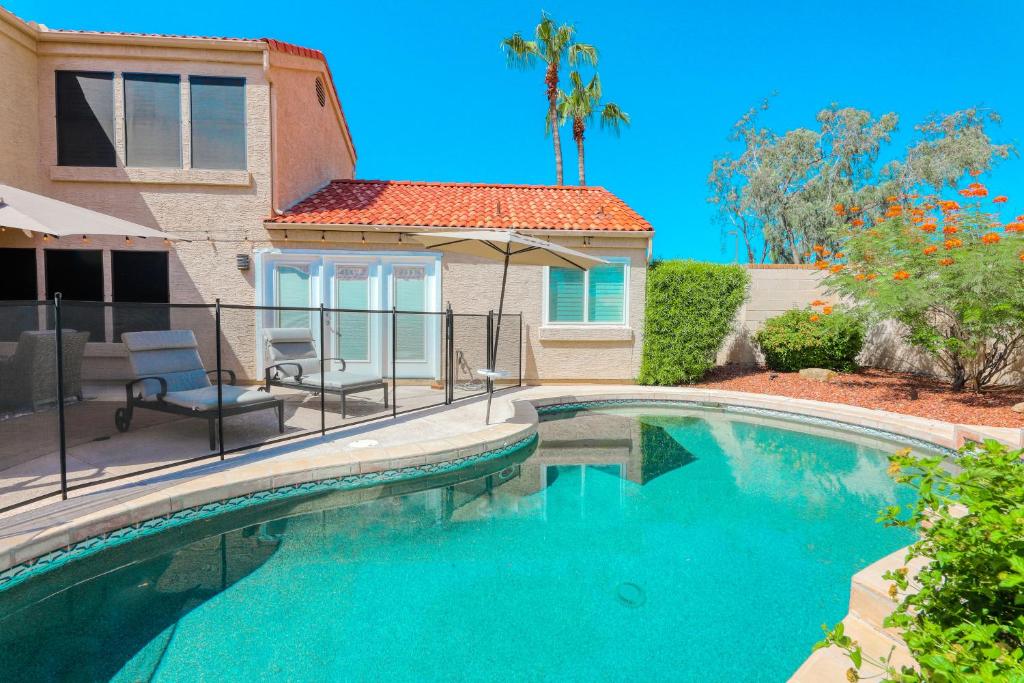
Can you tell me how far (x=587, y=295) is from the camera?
1111 centimetres

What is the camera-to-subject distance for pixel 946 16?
21.3 metres

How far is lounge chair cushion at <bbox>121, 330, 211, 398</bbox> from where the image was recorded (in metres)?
6.00

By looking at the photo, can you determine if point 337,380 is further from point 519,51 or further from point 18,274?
point 519,51

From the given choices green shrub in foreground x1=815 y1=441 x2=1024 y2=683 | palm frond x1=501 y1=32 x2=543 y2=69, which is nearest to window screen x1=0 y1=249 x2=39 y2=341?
green shrub in foreground x1=815 y1=441 x2=1024 y2=683

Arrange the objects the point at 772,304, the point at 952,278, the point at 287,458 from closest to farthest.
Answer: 1. the point at 287,458
2. the point at 952,278
3. the point at 772,304

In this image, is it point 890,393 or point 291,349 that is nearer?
point 291,349

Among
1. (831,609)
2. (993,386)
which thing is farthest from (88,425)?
(993,386)

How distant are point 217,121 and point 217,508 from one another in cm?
867

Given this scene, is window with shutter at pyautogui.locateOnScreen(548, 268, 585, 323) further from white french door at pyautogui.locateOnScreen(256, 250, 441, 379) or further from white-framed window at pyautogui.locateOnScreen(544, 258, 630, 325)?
white french door at pyautogui.locateOnScreen(256, 250, 441, 379)

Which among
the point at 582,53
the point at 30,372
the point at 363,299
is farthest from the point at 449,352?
the point at 582,53

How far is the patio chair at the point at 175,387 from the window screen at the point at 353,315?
9.17 ft

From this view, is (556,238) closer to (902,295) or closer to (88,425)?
(902,295)

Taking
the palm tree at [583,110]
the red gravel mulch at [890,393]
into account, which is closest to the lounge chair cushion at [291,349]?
the red gravel mulch at [890,393]

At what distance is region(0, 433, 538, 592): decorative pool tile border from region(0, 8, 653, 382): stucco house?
4.26 metres
